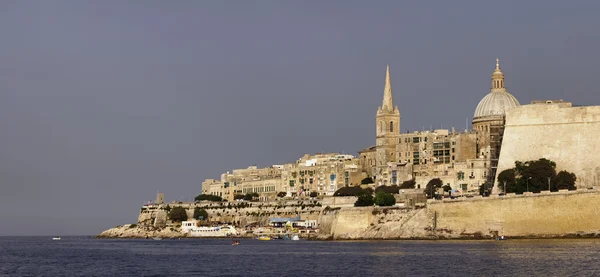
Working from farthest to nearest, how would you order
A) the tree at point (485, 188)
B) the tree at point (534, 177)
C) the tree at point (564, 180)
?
the tree at point (485, 188)
the tree at point (534, 177)
the tree at point (564, 180)

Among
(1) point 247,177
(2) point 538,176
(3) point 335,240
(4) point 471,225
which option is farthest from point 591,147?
(1) point 247,177

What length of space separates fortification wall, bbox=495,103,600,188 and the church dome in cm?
1393

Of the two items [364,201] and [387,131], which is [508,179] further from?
[387,131]

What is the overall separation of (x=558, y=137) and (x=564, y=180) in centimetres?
450

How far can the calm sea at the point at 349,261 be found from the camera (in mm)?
43656

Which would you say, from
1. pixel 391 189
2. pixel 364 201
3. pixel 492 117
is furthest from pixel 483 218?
pixel 492 117

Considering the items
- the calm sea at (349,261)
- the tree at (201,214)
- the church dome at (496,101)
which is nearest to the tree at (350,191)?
the church dome at (496,101)

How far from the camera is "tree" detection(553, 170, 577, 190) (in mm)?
73062

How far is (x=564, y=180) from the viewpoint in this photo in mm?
73688

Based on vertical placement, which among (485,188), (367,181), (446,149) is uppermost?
(446,149)

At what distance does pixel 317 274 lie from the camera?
43156 mm

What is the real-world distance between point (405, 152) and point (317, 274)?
57817mm

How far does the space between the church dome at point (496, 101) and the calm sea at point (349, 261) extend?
102 ft

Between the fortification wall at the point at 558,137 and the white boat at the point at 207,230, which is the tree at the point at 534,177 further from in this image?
the white boat at the point at 207,230
